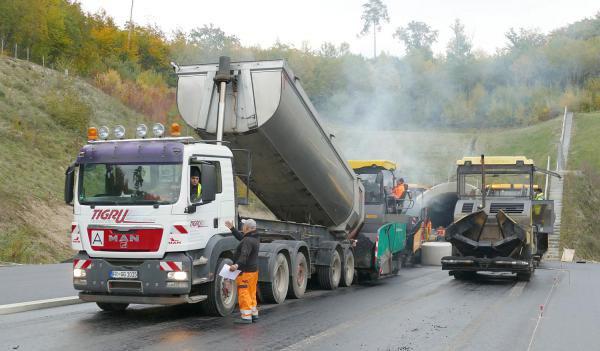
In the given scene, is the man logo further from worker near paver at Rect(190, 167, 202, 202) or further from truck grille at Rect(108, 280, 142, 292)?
worker near paver at Rect(190, 167, 202, 202)

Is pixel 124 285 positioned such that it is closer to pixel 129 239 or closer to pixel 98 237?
pixel 129 239

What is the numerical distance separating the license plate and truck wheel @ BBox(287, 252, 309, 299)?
3.75 m

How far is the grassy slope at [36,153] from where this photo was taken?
23.3 metres

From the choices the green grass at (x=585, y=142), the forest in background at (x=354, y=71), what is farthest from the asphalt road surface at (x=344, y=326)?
the green grass at (x=585, y=142)

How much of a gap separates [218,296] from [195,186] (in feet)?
5.68

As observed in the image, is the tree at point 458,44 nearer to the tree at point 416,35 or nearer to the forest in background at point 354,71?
the forest in background at point 354,71

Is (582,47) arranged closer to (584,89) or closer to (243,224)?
(584,89)

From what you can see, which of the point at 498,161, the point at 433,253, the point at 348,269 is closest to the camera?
the point at 348,269

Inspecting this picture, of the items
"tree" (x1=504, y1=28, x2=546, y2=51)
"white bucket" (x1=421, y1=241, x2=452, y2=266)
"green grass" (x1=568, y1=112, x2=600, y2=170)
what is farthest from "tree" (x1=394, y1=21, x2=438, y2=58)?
"white bucket" (x1=421, y1=241, x2=452, y2=266)

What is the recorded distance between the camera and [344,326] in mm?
9750

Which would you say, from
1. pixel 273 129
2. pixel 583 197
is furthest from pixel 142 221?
pixel 583 197

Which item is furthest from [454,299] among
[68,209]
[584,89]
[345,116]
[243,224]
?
[584,89]

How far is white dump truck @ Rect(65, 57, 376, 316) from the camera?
30.8ft

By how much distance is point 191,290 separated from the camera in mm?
10062
